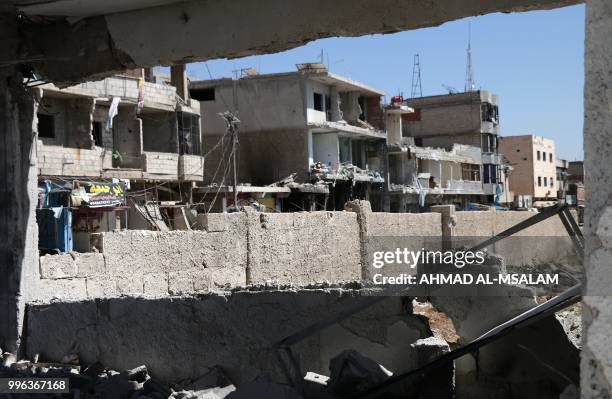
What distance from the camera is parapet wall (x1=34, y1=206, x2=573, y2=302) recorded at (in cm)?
1080

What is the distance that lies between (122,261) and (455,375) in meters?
7.54

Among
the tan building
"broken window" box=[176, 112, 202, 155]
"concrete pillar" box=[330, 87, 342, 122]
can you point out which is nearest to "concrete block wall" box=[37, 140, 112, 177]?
"broken window" box=[176, 112, 202, 155]

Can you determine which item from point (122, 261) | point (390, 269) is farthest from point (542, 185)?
point (122, 261)

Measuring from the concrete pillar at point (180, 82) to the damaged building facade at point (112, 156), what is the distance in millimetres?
58

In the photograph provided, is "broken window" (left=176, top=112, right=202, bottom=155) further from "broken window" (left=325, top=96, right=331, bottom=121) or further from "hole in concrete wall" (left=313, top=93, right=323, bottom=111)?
"broken window" (left=325, top=96, right=331, bottom=121)

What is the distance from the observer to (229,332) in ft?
19.4

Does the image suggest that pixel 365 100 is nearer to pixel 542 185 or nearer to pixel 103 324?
pixel 542 185

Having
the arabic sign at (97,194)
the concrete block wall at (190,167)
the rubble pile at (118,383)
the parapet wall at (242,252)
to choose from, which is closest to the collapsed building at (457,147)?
the concrete block wall at (190,167)

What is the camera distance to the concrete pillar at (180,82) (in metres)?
28.9

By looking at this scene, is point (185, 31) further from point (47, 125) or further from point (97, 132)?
point (97, 132)

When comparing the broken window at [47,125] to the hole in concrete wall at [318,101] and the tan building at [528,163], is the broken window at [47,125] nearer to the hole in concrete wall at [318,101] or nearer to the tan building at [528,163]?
the hole in concrete wall at [318,101]

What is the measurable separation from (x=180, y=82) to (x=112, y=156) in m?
5.82

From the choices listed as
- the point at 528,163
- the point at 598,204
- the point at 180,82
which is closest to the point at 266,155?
the point at 180,82

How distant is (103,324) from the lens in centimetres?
652
